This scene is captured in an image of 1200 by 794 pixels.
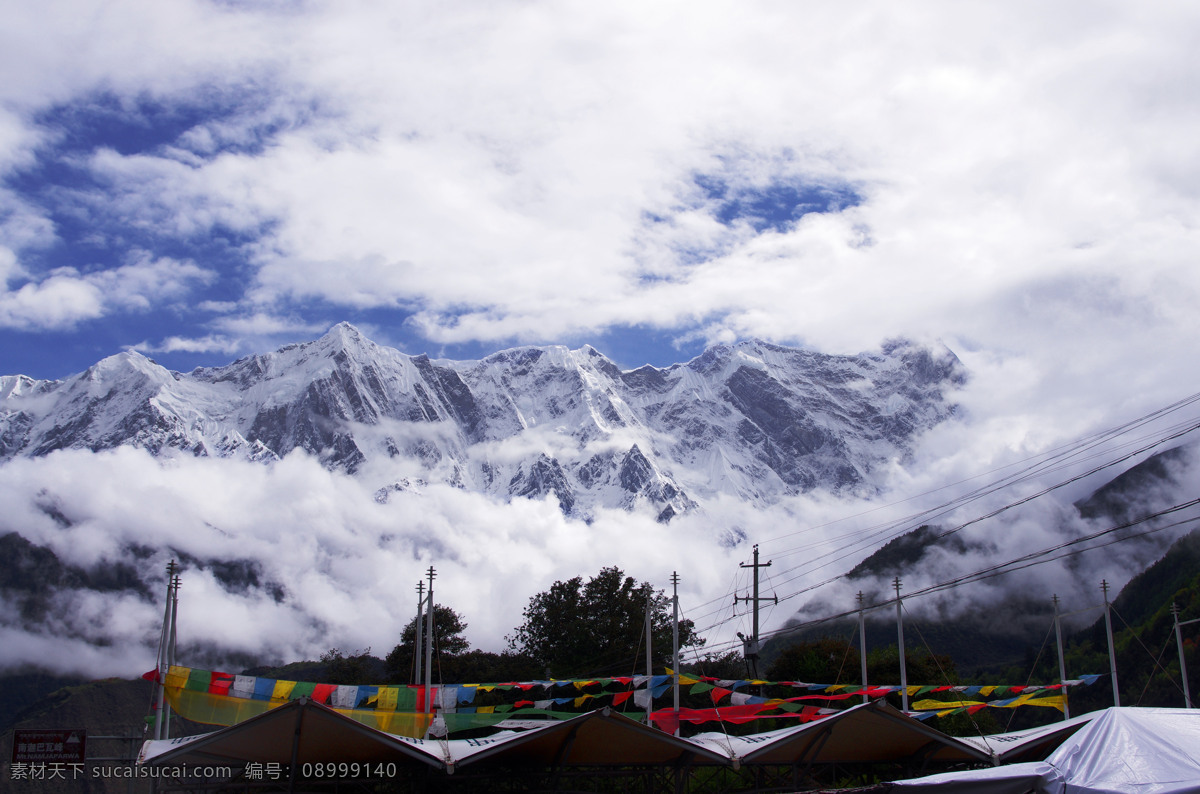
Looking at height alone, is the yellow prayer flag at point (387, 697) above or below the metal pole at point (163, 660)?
below

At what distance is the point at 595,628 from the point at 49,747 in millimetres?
40647

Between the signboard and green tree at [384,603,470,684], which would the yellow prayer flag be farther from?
green tree at [384,603,470,684]

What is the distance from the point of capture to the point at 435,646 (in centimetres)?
5578

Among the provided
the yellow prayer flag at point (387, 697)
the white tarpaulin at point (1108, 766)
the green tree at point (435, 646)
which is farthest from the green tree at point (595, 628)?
the white tarpaulin at point (1108, 766)

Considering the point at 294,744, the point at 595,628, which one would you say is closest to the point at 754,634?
the point at 595,628

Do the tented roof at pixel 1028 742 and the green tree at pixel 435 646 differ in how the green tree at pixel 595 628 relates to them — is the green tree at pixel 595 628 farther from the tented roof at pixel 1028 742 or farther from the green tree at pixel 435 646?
the tented roof at pixel 1028 742

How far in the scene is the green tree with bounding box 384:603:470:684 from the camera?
180 feet

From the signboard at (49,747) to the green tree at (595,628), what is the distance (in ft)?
117

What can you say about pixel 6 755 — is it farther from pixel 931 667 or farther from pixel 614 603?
pixel 931 667

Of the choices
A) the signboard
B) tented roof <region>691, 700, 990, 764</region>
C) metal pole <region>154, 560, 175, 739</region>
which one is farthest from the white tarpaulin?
metal pole <region>154, 560, 175, 739</region>

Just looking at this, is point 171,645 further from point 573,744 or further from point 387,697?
point 573,744

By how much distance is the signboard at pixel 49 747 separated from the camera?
59.7ft

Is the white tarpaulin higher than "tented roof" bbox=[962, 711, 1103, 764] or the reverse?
higher

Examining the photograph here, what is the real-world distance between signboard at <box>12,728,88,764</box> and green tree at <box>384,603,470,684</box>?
34.0m
